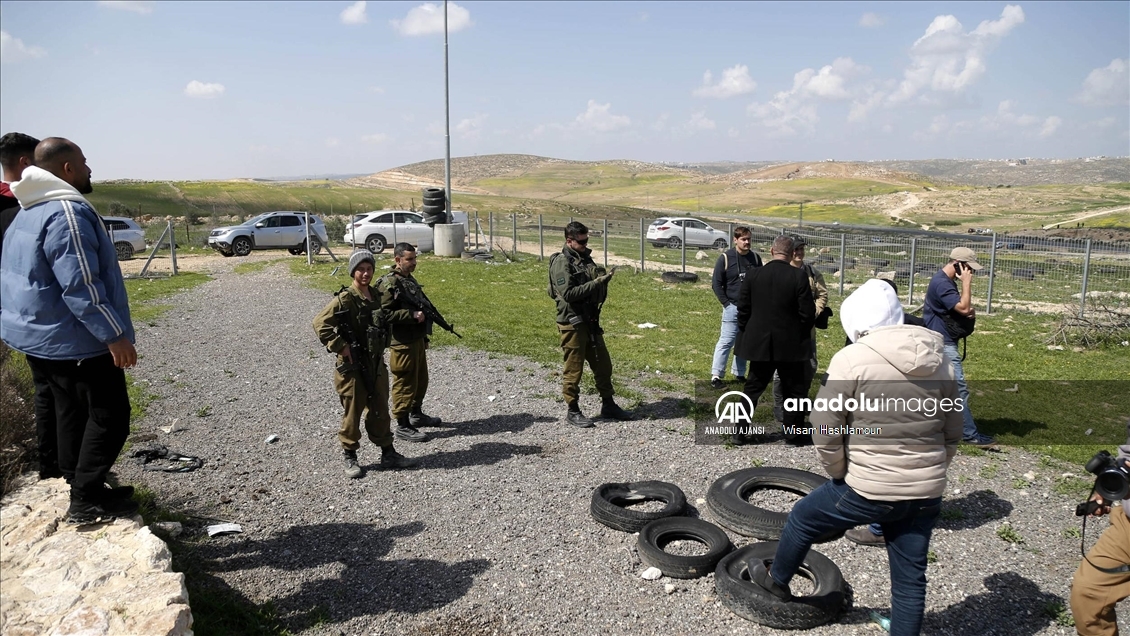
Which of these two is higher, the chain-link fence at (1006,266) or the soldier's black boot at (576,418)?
the chain-link fence at (1006,266)

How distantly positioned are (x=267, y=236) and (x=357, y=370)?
71.6ft

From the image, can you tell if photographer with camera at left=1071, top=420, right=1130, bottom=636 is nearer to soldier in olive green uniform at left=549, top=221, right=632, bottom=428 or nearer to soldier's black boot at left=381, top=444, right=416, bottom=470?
soldier in olive green uniform at left=549, top=221, right=632, bottom=428

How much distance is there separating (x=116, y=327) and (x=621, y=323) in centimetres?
999

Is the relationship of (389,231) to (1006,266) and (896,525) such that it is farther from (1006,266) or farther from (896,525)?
(896,525)

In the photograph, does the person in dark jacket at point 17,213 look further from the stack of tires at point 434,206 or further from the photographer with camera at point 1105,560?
the stack of tires at point 434,206

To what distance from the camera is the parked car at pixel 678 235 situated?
28.6 metres

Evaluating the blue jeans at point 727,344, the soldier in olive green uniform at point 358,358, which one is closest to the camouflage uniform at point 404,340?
the soldier in olive green uniform at point 358,358

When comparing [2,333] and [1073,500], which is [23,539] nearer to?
[2,333]

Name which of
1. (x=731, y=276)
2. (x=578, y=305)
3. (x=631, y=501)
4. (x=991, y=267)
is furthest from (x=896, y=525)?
(x=991, y=267)

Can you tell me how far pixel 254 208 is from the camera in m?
58.0

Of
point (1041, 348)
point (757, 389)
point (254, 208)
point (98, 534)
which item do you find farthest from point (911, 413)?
point (254, 208)

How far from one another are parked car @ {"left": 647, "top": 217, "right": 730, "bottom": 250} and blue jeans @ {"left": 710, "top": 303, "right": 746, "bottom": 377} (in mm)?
19903

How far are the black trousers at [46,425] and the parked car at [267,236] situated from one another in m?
21.1

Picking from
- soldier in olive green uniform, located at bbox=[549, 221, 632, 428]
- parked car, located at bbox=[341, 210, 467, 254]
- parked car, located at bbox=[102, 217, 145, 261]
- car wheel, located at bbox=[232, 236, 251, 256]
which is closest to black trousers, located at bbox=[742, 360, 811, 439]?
soldier in olive green uniform, located at bbox=[549, 221, 632, 428]
